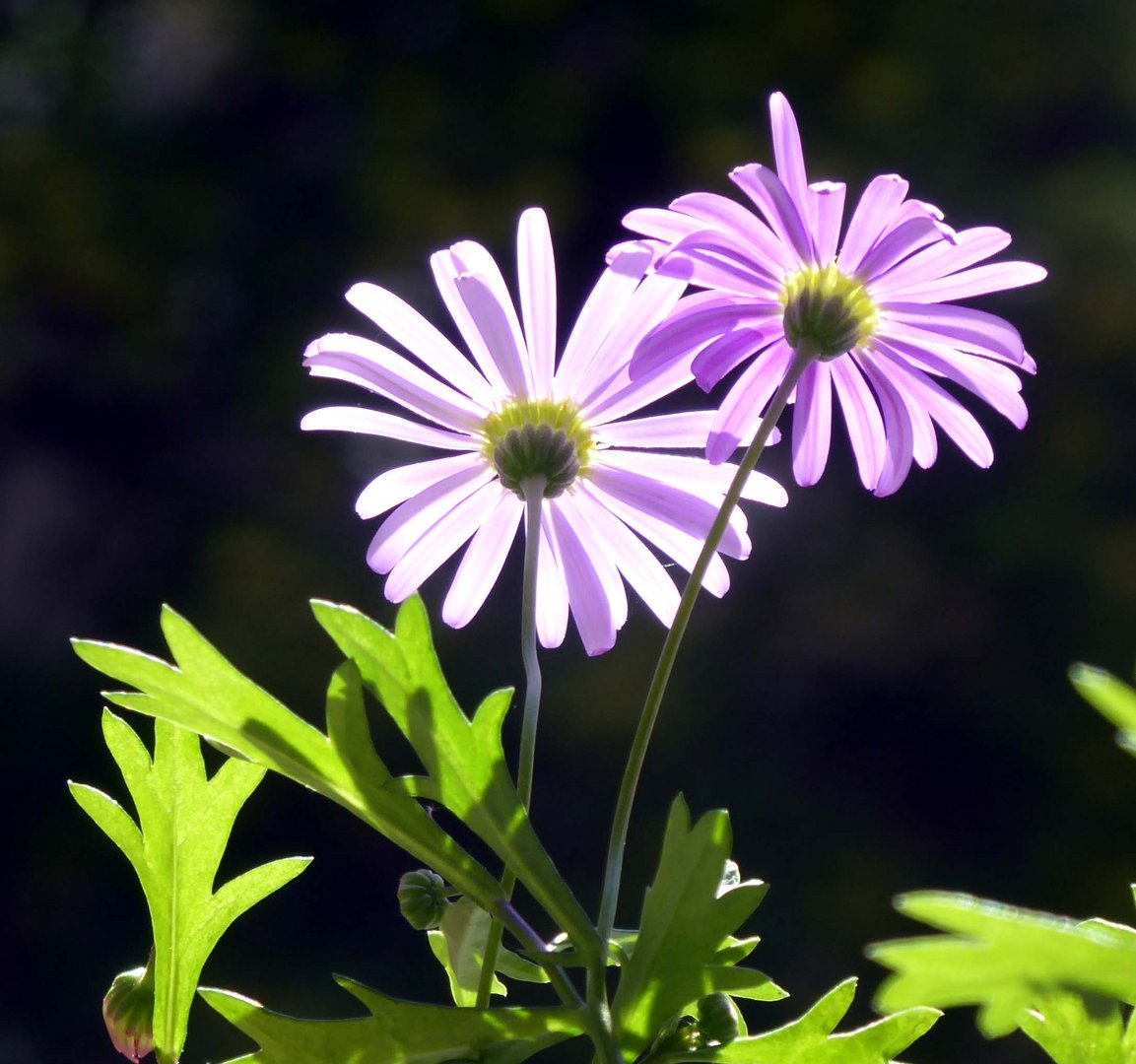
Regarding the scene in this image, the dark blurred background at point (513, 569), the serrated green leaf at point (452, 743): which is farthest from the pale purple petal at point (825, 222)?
the dark blurred background at point (513, 569)

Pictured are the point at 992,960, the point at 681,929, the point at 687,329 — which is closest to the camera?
the point at 992,960

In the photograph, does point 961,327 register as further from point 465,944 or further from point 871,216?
point 465,944

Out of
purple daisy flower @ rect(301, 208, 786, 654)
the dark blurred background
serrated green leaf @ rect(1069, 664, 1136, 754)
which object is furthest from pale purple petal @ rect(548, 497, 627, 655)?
the dark blurred background

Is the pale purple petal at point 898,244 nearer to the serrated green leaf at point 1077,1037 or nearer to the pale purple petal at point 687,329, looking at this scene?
the pale purple petal at point 687,329

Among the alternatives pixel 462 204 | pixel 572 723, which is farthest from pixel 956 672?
pixel 462 204

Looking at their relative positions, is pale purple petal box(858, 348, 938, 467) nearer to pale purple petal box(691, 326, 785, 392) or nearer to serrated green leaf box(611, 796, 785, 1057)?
pale purple petal box(691, 326, 785, 392)

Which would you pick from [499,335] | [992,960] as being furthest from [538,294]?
[992,960]
